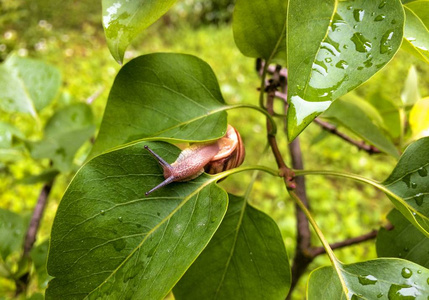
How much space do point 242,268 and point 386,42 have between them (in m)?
0.29

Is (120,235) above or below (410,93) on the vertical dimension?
above

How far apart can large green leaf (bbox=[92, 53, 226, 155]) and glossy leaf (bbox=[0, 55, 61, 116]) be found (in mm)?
432

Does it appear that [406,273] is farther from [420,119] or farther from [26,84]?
[26,84]

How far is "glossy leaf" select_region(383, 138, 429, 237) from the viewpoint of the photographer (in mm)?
433

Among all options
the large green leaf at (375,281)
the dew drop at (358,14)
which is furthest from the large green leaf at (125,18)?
the large green leaf at (375,281)

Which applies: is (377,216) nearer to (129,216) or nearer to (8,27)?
(129,216)

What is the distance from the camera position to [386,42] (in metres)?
0.35

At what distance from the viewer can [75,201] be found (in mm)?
378

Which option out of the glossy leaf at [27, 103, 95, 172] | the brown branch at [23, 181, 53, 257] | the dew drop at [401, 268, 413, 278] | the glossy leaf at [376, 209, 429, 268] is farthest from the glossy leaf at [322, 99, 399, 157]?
the brown branch at [23, 181, 53, 257]

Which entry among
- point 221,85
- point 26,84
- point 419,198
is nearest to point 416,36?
point 419,198

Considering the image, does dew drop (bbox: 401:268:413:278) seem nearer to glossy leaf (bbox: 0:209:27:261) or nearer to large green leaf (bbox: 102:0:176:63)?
large green leaf (bbox: 102:0:176:63)

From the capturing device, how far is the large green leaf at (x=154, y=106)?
1.54 feet

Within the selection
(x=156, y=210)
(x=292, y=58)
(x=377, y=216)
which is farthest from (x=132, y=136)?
(x=377, y=216)

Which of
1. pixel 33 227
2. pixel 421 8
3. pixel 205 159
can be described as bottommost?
pixel 33 227
